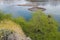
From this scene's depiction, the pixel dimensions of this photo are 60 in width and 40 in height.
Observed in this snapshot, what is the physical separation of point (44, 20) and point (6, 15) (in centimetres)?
53

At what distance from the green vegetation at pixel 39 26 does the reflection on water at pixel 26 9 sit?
66 mm

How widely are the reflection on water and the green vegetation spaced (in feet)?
0.22

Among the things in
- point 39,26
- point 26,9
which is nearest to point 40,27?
point 39,26

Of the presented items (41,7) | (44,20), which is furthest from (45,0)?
(44,20)

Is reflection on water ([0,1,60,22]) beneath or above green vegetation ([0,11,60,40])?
above

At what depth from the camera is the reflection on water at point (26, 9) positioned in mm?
2098

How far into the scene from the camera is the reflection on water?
210 cm

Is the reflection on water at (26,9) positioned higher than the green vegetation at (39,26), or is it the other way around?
the reflection on water at (26,9)

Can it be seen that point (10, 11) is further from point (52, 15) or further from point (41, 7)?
point (52, 15)

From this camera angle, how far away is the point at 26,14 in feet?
6.86

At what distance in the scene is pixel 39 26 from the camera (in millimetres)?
2111

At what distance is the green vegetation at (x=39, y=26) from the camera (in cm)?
211

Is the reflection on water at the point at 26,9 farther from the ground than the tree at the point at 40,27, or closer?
farther from the ground

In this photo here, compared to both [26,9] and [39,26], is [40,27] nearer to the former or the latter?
[39,26]
